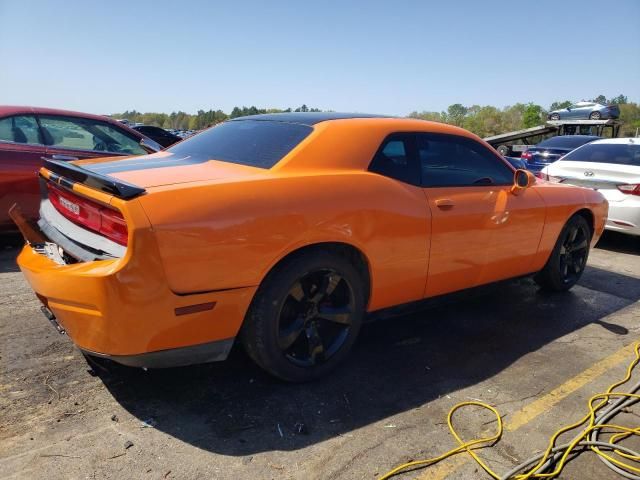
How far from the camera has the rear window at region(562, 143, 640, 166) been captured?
6.86 meters

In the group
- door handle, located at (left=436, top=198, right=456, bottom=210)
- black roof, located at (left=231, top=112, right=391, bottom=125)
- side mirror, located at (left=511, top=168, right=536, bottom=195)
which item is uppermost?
black roof, located at (left=231, top=112, right=391, bottom=125)

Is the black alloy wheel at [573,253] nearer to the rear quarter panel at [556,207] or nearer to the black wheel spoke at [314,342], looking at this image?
the rear quarter panel at [556,207]

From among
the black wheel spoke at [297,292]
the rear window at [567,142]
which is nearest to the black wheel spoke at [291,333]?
the black wheel spoke at [297,292]

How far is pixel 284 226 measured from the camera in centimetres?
252

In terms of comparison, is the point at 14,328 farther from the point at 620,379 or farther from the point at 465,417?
the point at 620,379

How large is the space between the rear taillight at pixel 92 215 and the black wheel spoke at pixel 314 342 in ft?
3.70

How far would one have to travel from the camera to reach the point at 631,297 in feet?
15.9

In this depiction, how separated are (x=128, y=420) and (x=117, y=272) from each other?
0.81 meters

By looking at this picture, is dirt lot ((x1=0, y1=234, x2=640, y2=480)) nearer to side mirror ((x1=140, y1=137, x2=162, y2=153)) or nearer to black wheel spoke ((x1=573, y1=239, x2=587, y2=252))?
black wheel spoke ((x1=573, y1=239, x2=587, y2=252))

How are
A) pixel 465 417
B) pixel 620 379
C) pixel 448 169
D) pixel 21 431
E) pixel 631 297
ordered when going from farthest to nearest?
pixel 631 297
pixel 448 169
pixel 620 379
pixel 465 417
pixel 21 431

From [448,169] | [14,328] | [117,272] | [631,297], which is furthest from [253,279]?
Result: [631,297]

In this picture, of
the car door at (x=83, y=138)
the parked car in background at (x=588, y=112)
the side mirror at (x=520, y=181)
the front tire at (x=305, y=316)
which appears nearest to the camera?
the front tire at (x=305, y=316)

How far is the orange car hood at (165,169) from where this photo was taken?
2512 millimetres

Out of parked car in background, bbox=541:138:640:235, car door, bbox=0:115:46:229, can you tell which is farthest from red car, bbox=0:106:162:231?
parked car in background, bbox=541:138:640:235
